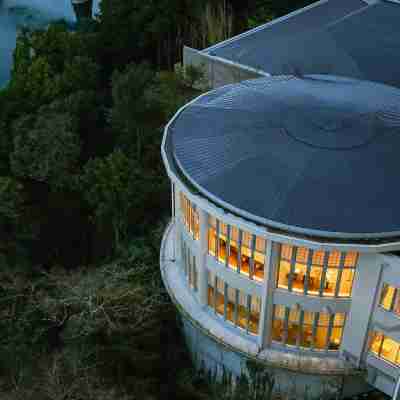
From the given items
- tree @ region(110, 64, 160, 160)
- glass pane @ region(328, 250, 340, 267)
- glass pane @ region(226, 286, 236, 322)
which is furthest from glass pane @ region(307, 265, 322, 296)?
tree @ region(110, 64, 160, 160)

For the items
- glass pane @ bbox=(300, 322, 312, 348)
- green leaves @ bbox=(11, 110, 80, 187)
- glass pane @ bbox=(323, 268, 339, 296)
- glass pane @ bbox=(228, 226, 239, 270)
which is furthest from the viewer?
green leaves @ bbox=(11, 110, 80, 187)

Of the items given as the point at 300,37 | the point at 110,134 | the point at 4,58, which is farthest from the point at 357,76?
the point at 4,58

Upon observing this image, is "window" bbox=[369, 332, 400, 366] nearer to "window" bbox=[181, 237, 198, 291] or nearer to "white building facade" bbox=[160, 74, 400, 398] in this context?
"white building facade" bbox=[160, 74, 400, 398]

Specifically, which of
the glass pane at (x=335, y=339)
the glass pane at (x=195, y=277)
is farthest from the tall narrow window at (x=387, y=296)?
the glass pane at (x=195, y=277)

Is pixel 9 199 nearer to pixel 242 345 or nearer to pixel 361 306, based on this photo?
pixel 242 345

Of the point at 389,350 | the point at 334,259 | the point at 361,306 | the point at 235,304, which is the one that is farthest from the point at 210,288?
the point at 389,350

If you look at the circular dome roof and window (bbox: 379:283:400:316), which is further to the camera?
window (bbox: 379:283:400:316)

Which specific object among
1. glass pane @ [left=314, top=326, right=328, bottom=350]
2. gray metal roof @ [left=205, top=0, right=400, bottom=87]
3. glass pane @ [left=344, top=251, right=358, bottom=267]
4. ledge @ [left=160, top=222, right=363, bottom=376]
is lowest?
ledge @ [left=160, top=222, right=363, bottom=376]
